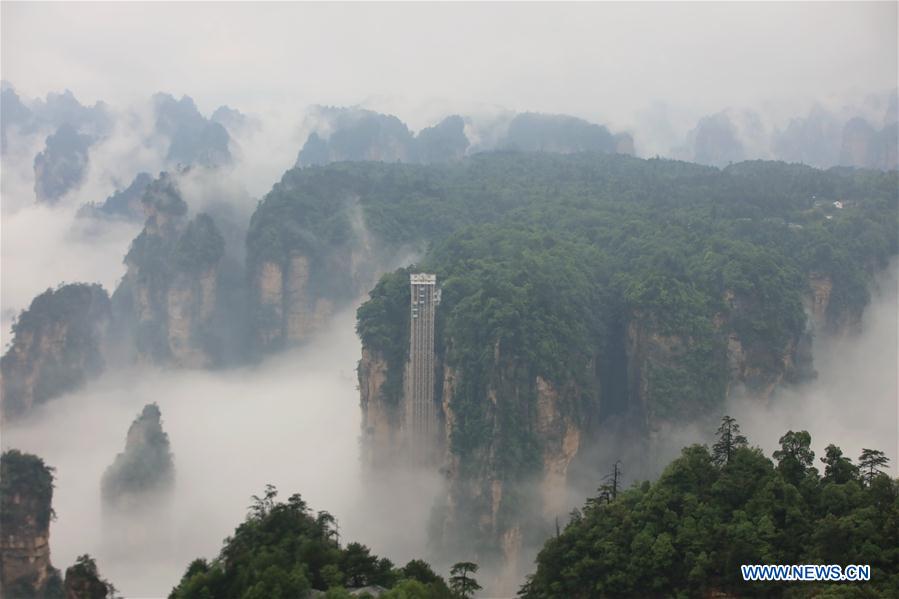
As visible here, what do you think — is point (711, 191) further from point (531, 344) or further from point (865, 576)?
point (865, 576)

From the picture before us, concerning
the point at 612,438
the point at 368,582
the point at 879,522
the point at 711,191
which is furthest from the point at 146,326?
the point at 879,522

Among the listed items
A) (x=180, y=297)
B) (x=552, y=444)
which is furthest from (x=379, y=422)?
(x=180, y=297)

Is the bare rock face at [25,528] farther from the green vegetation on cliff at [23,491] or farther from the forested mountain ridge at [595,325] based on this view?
the forested mountain ridge at [595,325]

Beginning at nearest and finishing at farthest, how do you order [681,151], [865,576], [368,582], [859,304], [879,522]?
[865,576]
[879,522]
[368,582]
[859,304]
[681,151]

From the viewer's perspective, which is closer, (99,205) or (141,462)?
(141,462)

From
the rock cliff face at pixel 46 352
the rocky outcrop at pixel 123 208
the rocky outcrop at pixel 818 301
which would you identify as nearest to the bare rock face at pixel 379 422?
the rock cliff face at pixel 46 352

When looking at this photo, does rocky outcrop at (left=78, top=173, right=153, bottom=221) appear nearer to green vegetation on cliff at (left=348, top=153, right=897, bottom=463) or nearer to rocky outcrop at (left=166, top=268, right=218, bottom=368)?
green vegetation on cliff at (left=348, top=153, right=897, bottom=463)

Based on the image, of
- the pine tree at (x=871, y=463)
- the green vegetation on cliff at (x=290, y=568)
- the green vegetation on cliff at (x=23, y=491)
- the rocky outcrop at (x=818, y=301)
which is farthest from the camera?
the rocky outcrop at (x=818, y=301)
